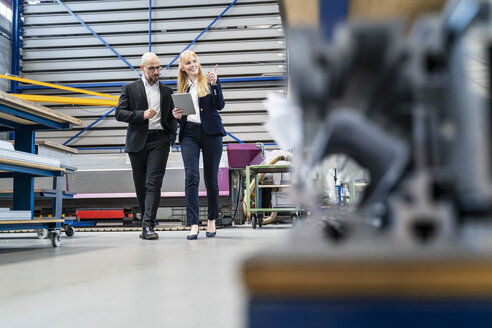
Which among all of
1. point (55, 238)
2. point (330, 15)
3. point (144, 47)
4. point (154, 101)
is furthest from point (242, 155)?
point (330, 15)

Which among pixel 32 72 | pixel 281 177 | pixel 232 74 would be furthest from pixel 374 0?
pixel 32 72

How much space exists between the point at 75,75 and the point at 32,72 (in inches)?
33.5

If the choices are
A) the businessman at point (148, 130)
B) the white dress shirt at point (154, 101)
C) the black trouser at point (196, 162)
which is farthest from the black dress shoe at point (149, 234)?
the white dress shirt at point (154, 101)

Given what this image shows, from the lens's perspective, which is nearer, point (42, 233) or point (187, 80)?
point (187, 80)

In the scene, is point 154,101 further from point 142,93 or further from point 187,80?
point 187,80

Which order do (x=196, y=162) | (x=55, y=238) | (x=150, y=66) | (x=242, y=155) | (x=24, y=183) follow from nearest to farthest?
(x=55, y=238), (x=24, y=183), (x=196, y=162), (x=150, y=66), (x=242, y=155)

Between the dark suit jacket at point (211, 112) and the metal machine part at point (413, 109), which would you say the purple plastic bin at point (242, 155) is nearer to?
the dark suit jacket at point (211, 112)

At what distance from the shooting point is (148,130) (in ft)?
9.11

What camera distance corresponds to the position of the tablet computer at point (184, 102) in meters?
2.48

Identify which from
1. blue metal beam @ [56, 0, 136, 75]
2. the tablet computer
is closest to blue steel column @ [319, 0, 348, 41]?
the tablet computer

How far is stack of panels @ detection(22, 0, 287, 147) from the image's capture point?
7.39 metres

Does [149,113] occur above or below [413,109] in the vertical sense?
above

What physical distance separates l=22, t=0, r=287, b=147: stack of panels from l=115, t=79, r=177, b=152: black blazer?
4.50 meters

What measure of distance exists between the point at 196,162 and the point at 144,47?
5593mm
